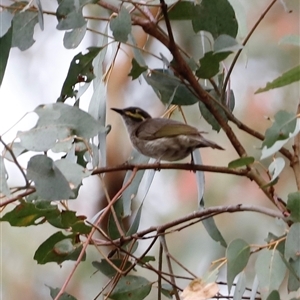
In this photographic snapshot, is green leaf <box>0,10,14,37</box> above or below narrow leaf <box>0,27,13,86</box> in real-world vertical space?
above

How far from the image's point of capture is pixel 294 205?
2.38 feet

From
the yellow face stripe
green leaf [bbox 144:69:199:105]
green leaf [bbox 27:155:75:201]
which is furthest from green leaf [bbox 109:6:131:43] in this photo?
the yellow face stripe

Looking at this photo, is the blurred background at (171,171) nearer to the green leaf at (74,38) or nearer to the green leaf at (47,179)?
the green leaf at (74,38)

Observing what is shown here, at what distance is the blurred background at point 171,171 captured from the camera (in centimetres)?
203

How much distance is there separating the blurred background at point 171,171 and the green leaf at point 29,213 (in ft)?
3.88

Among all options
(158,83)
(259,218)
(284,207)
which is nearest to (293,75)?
(284,207)

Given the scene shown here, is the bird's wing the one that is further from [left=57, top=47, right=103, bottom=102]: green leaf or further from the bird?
[left=57, top=47, right=103, bottom=102]: green leaf

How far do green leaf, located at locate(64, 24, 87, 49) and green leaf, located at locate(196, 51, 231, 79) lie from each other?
215mm

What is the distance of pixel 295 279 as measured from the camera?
30.0 inches

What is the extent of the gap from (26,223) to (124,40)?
0.32m

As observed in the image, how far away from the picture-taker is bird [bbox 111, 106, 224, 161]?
3.81 feet

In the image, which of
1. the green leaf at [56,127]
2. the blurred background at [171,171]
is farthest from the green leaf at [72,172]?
the blurred background at [171,171]

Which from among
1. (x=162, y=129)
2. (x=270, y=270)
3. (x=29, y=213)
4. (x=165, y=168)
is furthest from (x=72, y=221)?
(x=162, y=129)

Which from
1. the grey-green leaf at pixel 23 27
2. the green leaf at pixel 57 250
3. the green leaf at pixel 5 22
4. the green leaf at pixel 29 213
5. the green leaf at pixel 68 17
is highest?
the grey-green leaf at pixel 23 27
